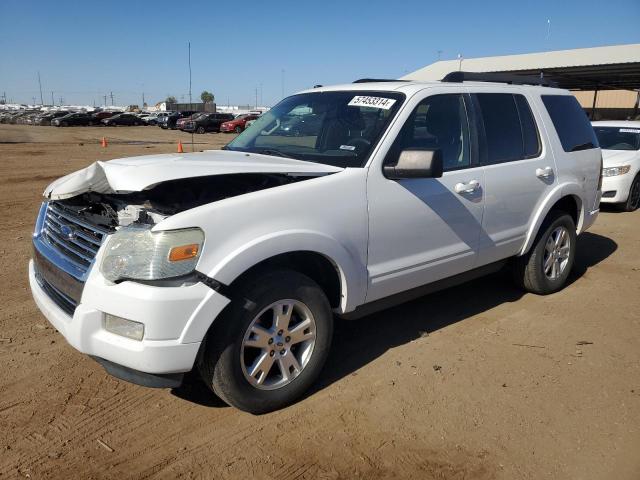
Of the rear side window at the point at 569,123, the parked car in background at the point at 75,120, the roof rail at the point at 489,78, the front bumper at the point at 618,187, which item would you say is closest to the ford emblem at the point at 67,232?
the roof rail at the point at 489,78

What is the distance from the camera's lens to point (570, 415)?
324 centimetres

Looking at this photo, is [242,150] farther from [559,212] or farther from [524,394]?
[559,212]

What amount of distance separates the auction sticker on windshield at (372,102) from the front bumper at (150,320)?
6.16ft

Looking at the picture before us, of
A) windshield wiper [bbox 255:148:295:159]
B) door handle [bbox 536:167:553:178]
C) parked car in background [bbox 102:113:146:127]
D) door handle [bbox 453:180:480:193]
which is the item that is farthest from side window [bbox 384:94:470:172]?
parked car in background [bbox 102:113:146:127]

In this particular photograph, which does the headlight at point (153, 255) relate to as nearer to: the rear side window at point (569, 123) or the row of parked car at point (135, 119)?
the rear side window at point (569, 123)

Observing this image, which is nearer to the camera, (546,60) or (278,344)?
(278,344)

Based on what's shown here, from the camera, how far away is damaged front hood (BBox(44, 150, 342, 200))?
2941 mm

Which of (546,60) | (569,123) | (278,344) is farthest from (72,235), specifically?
(546,60)

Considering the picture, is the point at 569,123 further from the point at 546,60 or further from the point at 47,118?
the point at 47,118

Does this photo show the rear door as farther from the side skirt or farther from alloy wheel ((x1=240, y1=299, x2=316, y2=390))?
alloy wheel ((x1=240, y1=299, x2=316, y2=390))

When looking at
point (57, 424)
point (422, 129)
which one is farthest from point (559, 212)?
point (57, 424)

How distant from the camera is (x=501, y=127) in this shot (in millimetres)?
4570

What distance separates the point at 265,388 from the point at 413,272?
1.35m

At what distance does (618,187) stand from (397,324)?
7335mm
